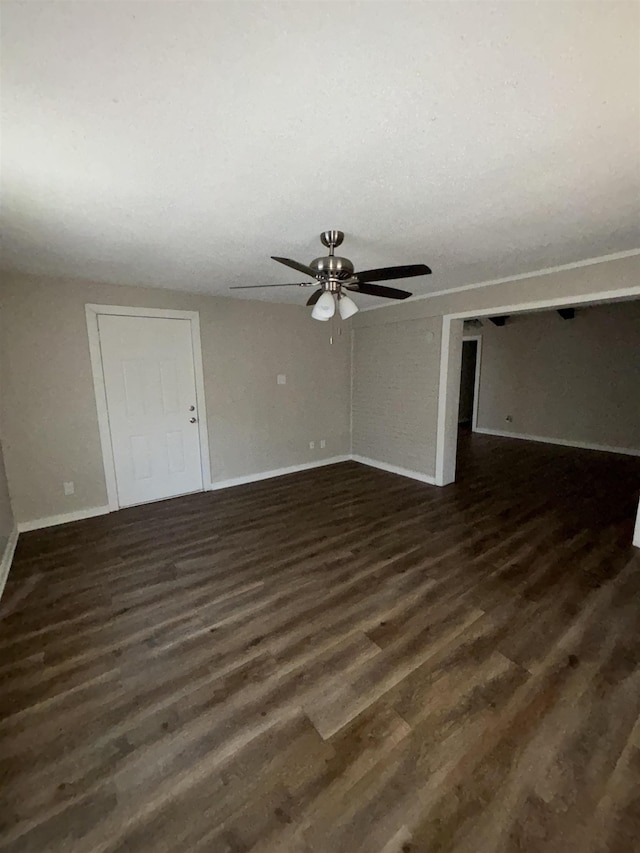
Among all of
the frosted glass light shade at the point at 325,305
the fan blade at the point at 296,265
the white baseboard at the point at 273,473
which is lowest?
the white baseboard at the point at 273,473

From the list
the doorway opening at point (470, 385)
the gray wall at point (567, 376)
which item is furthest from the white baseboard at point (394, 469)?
the gray wall at point (567, 376)

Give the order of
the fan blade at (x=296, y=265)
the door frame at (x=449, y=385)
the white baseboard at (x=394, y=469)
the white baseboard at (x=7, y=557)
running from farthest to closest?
the white baseboard at (x=394, y=469)
the door frame at (x=449, y=385)
the white baseboard at (x=7, y=557)
the fan blade at (x=296, y=265)

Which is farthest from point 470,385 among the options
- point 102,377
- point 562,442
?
point 102,377

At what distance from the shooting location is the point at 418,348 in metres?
4.49

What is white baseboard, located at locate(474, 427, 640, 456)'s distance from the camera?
5664mm

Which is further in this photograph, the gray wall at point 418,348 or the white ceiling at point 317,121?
the gray wall at point 418,348

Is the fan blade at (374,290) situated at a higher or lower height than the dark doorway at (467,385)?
higher

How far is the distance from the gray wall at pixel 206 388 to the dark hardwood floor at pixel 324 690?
0.66 meters

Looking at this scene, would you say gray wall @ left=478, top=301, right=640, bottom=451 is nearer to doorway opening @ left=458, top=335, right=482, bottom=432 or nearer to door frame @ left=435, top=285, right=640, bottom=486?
doorway opening @ left=458, top=335, right=482, bottom=432

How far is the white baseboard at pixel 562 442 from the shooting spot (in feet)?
18.6

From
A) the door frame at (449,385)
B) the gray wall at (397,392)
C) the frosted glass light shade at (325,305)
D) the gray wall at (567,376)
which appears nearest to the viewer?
the frosted glass light shade at (325,305)

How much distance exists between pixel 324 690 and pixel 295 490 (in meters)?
2.72

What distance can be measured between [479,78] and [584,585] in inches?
113

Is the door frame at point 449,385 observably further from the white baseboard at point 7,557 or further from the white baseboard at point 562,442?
the white baseboard at point 7,557
